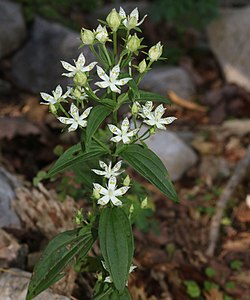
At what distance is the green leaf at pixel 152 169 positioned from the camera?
1.92m

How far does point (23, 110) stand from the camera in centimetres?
466

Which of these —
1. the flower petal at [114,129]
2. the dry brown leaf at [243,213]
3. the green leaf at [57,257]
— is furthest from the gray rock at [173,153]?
the flower petal at [114,129]

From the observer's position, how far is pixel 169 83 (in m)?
5.52

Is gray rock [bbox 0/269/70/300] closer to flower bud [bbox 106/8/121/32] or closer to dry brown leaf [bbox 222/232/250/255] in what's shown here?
flower bud [bbox 106/8/121/32]

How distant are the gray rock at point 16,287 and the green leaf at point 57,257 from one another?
12.6 inches

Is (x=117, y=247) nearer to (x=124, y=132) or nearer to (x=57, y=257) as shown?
(x=57, y=257)

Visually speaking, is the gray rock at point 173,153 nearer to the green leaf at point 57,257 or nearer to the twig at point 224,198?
the twig at point 224,198

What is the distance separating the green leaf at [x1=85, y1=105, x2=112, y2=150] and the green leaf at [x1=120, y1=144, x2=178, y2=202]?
18cm

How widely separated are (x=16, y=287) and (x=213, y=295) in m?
1.19

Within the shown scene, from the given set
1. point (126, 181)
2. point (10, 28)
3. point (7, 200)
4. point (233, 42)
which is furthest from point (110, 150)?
point (233, 42)

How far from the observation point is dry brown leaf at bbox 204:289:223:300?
3086 mm

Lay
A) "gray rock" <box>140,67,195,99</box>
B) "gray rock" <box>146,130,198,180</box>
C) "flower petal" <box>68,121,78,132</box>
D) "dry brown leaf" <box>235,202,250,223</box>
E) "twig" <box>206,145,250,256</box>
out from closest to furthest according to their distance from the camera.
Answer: "flower petal" <box>68,121,78,132</box>
"twig" <box>206,145,250,256</box>
"dry brown leaf" <box>235,202,250,223</box>
"gray rock" <box>146,130,198,180</box>
"gray rock" <box>140,67,195,99</box>

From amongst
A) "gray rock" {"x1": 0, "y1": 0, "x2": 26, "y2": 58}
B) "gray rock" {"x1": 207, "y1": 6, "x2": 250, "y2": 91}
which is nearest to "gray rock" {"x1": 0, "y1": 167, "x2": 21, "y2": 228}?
"gray rock" {"x1": 0, "y1": 0, "x2": 26, "y2": 58}

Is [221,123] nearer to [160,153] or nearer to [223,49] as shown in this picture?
[160,153]
